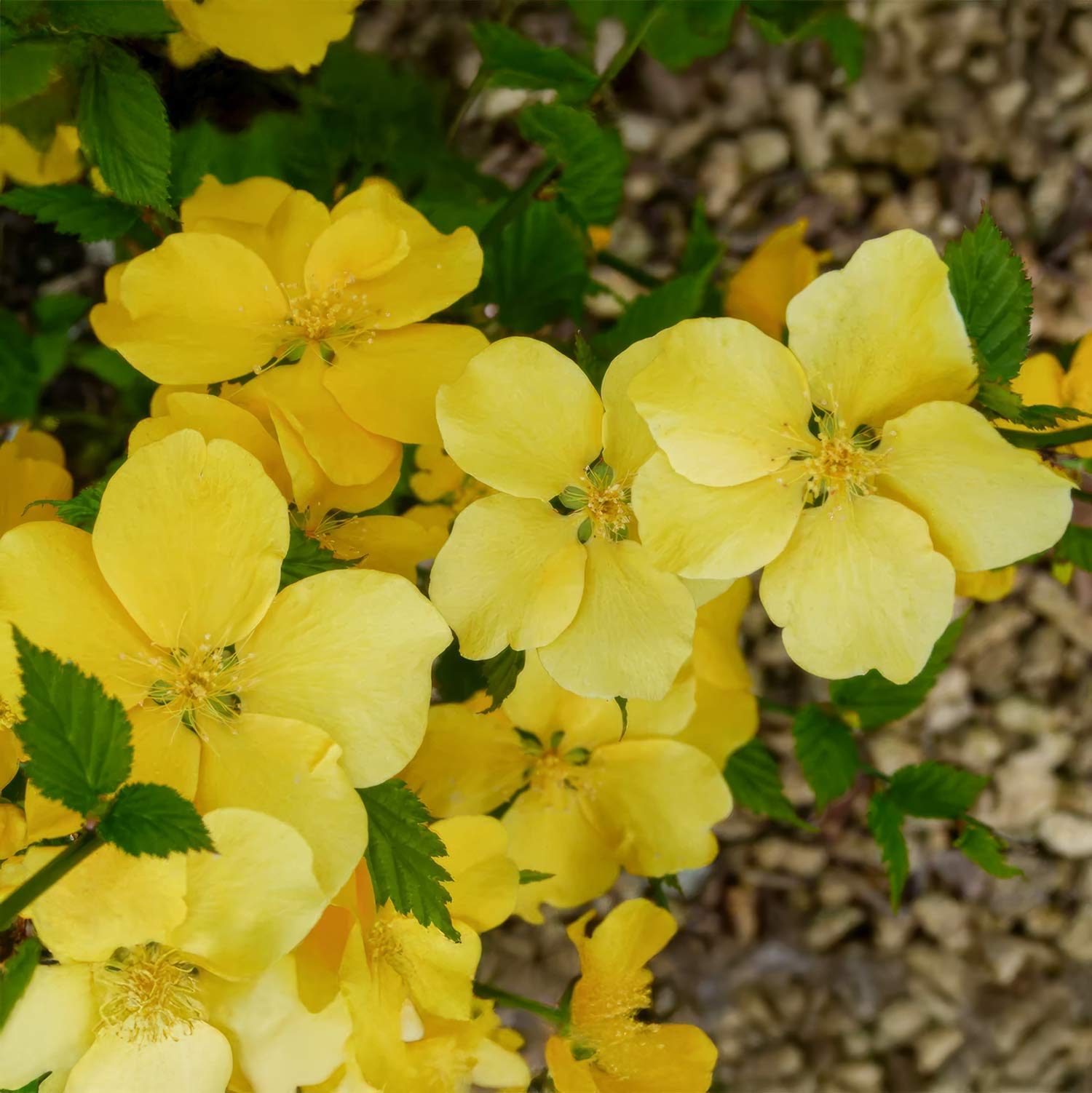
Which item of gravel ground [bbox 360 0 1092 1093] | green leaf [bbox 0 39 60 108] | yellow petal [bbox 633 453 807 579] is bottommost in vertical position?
gravel ground [bbox 360 0 1092 1093]

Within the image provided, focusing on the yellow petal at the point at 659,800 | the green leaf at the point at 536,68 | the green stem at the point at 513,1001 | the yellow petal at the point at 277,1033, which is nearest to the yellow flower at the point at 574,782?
the yellow petal at the point at 659,800

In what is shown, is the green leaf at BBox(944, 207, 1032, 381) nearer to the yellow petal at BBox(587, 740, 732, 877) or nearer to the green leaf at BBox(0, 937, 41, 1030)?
the yellow petal at BBox(587, 740, 732, 877)

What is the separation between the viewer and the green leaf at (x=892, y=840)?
1.45 m

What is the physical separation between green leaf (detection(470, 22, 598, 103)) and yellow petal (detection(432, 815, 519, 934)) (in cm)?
88

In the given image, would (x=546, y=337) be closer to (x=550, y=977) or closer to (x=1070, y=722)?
(x=550, y=977)

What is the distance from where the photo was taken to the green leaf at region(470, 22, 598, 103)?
4.13ft

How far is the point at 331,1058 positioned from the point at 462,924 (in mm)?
194

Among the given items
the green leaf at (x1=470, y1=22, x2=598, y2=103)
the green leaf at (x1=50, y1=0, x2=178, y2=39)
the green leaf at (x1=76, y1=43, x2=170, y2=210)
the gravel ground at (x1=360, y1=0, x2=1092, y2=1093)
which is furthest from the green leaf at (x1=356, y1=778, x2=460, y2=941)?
the gravel ground at (x1=360, y1=0, x2=1092, y2=1093)

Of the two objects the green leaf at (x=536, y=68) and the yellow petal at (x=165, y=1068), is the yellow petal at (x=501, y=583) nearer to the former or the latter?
the yellow petal at (x=165, y=1068)

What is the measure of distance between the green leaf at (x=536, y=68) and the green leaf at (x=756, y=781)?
945mm

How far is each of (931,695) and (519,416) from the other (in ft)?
5.51

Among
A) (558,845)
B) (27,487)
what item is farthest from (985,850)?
(27,487)

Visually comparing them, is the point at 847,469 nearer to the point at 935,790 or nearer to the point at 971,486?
the point at 971,486

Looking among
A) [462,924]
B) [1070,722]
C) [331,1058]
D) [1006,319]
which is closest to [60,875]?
[331,1058]
